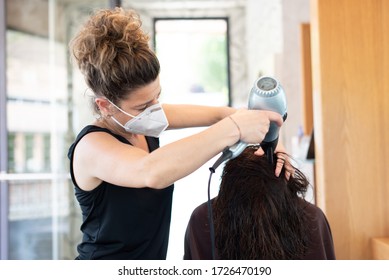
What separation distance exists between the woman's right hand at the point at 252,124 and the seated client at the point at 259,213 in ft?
0.61

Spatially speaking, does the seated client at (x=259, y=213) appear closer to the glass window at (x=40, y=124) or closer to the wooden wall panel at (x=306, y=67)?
the wooden wall panel at (x=306, y=67)

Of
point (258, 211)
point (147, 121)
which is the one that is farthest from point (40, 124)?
point (258, 211)

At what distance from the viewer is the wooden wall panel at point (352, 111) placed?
165 cm

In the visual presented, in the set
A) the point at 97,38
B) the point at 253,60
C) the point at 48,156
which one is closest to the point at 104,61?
the point at 97,38

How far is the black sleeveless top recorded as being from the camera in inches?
47.6

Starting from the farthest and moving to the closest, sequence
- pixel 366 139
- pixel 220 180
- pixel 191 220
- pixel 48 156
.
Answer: pixel 48 156 → pixel 366 139 → pixel 191 220 → pixel 220 180

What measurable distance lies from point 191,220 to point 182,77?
388 cm

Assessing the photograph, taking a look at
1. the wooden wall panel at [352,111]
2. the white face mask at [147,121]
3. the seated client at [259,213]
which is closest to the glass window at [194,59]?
the wooden wall panel at [352,111]

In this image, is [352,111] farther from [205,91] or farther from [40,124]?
[205,91]

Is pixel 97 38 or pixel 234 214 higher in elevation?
pixel 97 38

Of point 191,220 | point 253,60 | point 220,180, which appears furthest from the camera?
point 253,60

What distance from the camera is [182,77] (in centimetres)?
513

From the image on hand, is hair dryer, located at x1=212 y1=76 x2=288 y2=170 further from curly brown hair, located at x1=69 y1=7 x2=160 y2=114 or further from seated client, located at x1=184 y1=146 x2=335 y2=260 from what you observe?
curly brown hair, located at x1=69 y1=7 x2=160 y2=114

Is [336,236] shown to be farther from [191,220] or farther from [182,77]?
[182,77]
